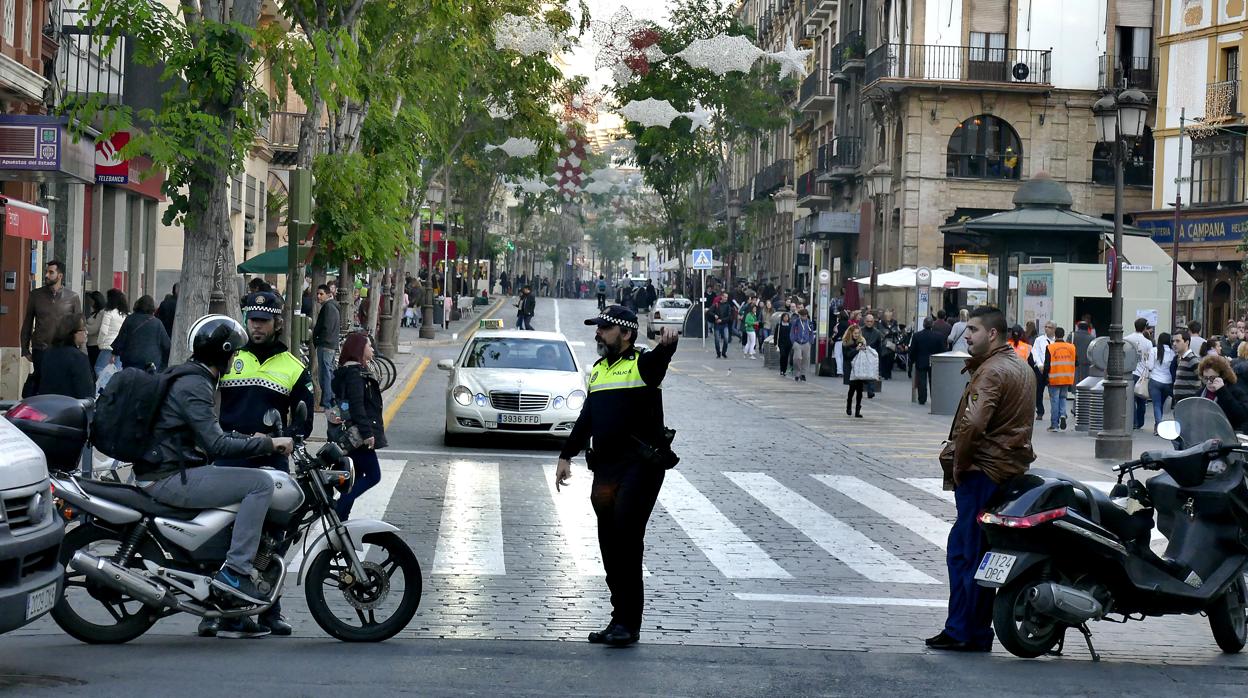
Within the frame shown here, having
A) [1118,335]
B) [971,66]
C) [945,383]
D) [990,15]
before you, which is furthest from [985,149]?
[1118,335]

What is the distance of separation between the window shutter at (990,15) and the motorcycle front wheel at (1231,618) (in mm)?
42915

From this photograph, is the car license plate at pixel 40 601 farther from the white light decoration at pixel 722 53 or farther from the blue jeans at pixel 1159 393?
the white light decoration at pixel 722 53

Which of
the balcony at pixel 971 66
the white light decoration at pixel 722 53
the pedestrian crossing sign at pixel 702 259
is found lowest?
the pedestrian crossing sign at pixel 702 259

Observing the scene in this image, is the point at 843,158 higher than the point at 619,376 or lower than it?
higher

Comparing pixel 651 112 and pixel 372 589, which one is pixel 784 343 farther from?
pixel 372 589

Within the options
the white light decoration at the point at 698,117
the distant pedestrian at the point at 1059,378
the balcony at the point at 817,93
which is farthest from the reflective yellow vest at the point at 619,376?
the balcony at the point at 817,93

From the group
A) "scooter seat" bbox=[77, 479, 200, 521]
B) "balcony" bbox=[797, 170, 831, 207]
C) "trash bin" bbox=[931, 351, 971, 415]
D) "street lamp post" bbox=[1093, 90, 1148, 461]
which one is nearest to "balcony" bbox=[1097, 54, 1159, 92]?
"balcony" bbox=[797, 170, 831, 207]

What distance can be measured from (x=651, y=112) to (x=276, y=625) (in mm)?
38624

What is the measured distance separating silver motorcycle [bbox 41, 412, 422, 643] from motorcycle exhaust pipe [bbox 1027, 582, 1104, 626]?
3.08 m

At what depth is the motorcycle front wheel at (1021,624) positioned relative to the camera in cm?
801

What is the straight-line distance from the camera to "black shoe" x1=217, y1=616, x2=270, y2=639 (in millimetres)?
7977

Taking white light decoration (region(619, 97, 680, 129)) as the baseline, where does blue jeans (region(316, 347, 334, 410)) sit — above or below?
below

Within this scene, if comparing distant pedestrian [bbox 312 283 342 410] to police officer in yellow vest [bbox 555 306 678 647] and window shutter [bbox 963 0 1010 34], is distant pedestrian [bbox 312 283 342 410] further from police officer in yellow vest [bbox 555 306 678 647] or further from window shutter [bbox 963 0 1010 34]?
window shutter [bbox 963 0 1010 34]

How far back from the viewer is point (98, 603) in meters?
→ 7.70
